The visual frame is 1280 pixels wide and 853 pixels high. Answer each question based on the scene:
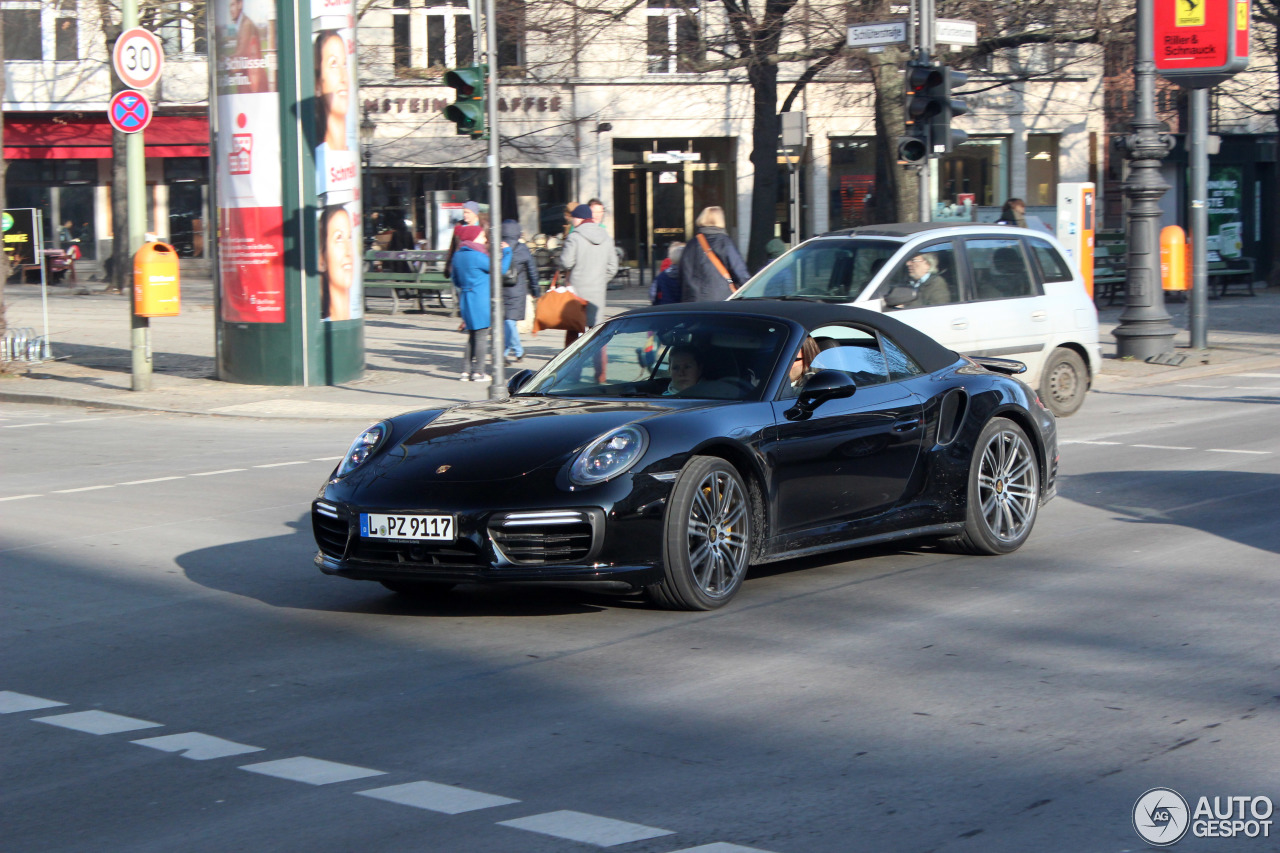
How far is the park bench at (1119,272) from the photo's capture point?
99.7 ft

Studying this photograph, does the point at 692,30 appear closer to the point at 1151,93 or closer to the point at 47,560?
the point at 1151,93

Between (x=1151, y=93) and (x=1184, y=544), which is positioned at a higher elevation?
(x=1151, y=93)

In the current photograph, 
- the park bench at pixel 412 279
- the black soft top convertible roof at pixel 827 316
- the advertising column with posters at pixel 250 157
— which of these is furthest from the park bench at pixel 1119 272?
the black soft top convertible roof at pixel 827 316

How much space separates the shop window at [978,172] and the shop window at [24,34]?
2373 centimetres

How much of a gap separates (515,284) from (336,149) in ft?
8.80

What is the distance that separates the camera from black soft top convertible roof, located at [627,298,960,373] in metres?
7.73

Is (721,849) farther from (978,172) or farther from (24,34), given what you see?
(978,172)

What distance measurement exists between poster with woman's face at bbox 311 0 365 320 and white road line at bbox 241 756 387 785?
45.2ft

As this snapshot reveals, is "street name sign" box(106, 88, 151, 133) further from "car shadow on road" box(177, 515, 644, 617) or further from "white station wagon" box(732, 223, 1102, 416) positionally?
"car shadow on road" box(177, 515, 644, 617)

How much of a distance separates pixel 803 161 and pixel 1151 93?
22170mm

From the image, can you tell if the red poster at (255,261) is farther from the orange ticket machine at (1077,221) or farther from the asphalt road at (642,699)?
the orange ticket machine at (1077,221)

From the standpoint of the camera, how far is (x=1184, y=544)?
8516mm

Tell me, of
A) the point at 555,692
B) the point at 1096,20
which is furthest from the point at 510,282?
the point at 555,692

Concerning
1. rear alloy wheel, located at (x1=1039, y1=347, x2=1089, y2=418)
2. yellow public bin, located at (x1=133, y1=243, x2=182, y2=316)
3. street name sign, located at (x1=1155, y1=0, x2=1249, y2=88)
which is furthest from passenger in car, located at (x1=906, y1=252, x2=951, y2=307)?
street name sign, located at (x1=1155, y1=0, x2=1249, y2=88)
